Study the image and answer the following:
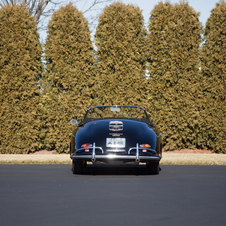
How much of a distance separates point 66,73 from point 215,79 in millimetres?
6013

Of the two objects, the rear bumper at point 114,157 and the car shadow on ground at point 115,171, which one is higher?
the rear bumper at point 114,157

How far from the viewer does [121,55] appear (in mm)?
15445

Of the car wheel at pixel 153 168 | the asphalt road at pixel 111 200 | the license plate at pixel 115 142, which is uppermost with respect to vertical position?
the license plate at pixel 115 142

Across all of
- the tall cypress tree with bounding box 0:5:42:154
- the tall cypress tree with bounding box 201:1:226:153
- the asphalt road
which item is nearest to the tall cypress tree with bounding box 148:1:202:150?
the tall cypress tree with bounding box 201:1:226:153

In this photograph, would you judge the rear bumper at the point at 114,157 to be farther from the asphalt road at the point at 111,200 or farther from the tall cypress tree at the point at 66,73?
the tall cypress tree at the point at 66,73

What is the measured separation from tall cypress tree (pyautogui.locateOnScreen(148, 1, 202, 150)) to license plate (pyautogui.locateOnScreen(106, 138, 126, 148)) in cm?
735

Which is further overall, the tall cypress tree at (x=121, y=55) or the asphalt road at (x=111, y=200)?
the tall cypress tree at (x=121, y=55)

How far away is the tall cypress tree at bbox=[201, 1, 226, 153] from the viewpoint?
579 inches

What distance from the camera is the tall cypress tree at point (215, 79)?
1472cm

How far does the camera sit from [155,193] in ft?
19.3

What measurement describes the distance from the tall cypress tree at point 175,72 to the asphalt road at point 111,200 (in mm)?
6919

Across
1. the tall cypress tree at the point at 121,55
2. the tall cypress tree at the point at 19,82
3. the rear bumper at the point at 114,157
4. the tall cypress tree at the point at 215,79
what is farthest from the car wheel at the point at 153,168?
the tall cypress tree at the point at 19,82

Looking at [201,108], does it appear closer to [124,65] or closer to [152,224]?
[124,65]

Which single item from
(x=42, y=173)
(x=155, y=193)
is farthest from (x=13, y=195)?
(x=42, y=173)
